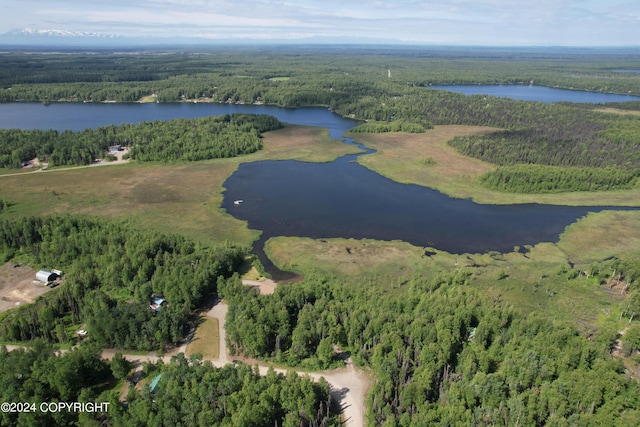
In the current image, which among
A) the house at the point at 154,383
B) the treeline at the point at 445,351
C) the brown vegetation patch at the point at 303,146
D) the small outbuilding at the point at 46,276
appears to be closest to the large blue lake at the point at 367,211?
the brown vegetation patch at the point at 303,146

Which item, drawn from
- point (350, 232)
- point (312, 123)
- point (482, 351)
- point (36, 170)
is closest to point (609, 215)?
point (350, 232)

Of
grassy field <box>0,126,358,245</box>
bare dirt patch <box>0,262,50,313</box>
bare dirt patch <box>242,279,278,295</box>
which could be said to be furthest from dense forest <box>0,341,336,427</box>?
grassy field <box>0,126,358,245</box>

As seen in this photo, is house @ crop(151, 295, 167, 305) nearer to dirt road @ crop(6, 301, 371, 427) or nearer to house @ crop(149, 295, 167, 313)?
house @ crop(149, 295, 167, 313)

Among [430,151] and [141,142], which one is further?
[430,151]

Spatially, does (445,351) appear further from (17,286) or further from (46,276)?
(17,286)

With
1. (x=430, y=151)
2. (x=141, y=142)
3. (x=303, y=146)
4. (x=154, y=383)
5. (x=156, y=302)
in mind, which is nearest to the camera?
(x=154, y=383)

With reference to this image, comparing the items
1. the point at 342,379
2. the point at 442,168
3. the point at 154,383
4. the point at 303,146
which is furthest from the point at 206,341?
the point at 303,146
